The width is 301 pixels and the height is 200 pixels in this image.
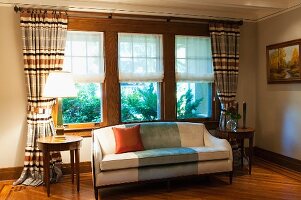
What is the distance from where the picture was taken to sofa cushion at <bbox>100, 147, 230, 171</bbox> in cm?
356

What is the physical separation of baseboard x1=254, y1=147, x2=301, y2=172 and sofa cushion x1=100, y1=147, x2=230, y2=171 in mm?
1319

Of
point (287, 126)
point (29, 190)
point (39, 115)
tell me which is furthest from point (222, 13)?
point (29, 190)

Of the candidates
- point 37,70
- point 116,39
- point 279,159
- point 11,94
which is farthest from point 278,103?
point 11,94

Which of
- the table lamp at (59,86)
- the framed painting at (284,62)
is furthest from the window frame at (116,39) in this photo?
the framed painting at (284,62)

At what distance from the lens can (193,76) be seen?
197 inches

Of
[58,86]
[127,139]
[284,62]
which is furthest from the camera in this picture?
[284,62]

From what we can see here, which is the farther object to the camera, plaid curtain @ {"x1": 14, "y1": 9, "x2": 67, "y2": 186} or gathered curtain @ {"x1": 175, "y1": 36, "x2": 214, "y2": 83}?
gathered curtain @ {"x1": 175, "y1": 36, "x2": 214, "y2": 83}

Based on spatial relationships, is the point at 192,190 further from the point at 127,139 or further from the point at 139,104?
the point at 139,104

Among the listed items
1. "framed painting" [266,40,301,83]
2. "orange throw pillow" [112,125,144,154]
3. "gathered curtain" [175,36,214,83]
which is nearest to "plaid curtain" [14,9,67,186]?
"orange throw pillow" [112,125,144,154]

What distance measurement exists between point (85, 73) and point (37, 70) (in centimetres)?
68

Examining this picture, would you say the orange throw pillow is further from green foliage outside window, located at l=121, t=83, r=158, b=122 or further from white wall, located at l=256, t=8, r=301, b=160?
white wall, located at l=256, t=8, r=301, b=160

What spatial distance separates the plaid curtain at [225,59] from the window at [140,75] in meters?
0.91

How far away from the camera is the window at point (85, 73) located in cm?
444

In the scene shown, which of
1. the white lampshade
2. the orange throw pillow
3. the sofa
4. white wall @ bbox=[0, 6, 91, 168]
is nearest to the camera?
the sofa
